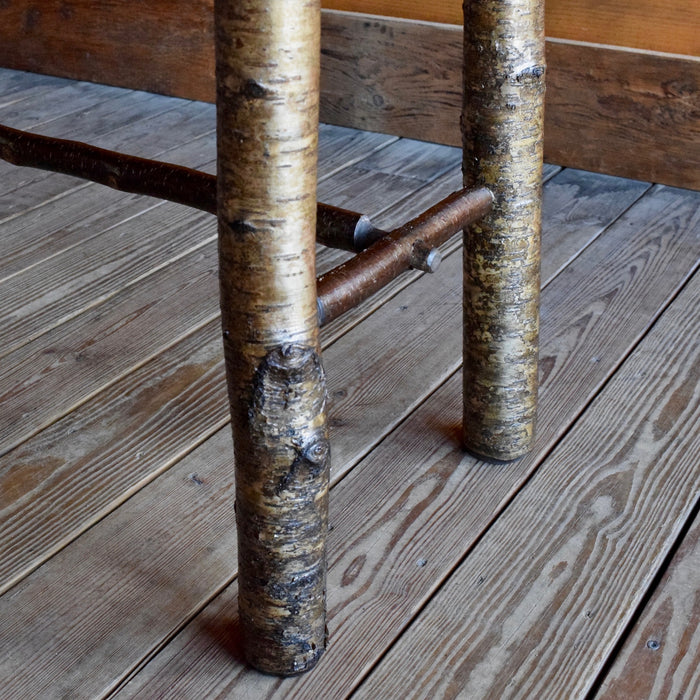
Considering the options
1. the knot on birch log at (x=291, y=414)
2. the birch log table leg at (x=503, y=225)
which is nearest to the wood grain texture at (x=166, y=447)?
the birch log table leg at (x=503, y=225)

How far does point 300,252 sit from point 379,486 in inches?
15.9

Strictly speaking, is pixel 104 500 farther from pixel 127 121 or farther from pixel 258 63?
pixel 127 121

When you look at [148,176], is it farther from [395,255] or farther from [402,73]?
[402,73]

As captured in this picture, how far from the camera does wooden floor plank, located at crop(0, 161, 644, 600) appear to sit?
36.7 inches

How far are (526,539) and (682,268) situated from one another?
0.68 meters

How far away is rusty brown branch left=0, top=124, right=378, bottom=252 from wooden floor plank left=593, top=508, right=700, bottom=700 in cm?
40

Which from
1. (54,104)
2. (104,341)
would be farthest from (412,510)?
(54,104)

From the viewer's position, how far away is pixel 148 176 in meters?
0.85

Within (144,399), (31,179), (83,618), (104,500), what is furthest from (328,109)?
(83,618)

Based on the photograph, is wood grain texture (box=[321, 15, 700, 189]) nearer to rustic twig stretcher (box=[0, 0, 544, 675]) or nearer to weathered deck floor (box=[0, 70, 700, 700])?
weathered deck floor (box=[0, 70, 700, 700])

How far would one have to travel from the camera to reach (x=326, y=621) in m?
0.77

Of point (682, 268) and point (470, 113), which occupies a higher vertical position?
point (470, 113)

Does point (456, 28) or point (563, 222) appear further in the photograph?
point (456, 28)

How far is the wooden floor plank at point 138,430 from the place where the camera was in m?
0.93
